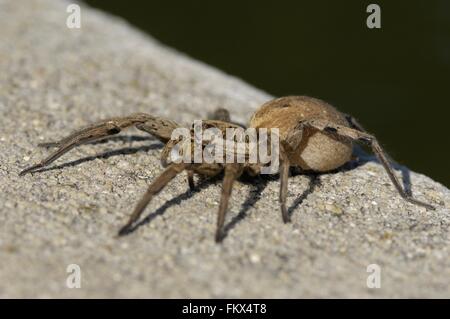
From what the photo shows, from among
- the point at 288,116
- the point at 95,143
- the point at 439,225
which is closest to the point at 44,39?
the point at 95,143

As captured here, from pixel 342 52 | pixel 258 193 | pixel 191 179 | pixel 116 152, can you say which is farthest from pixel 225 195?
pixel 342 52

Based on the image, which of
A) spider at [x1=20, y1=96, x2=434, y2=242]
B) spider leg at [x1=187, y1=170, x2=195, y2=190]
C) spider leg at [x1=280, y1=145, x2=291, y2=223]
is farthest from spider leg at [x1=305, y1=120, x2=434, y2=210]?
spider leg at [x1=187, y1=170, x2=195, y2=190]

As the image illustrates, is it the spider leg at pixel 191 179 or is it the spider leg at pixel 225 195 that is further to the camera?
the spider leg at pixel 191 179

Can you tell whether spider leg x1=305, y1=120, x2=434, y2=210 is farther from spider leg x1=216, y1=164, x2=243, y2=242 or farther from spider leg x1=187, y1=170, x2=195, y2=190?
spider leg x1=187, y1=170, x2=195, y2=190

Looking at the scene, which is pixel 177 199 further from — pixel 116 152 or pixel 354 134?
pixel 354 134

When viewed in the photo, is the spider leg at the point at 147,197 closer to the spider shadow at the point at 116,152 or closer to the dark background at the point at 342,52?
the spider shadow at the point at 116,152

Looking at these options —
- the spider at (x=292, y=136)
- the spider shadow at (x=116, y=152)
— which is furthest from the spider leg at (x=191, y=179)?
the spider shadow at (x=116, y=152)
